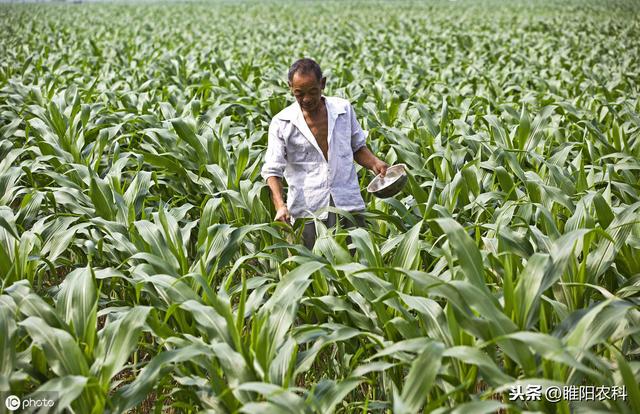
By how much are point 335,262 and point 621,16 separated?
2104 cm

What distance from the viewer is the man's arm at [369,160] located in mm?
3385

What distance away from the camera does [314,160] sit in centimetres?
331

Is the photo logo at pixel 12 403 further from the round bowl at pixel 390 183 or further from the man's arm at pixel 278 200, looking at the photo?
the round bowl at pixel 390 183

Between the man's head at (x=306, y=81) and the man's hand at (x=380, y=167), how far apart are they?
1.68 feet

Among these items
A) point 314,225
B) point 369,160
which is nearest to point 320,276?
point 314,225

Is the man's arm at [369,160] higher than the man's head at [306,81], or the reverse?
the man's head at [306,81]

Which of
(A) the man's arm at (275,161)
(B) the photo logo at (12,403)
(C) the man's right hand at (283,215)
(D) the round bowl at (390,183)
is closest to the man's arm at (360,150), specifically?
(D) the round bowl at (390,183)

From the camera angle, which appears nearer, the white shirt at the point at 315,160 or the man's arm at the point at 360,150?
the white shirt at the point at 315,160

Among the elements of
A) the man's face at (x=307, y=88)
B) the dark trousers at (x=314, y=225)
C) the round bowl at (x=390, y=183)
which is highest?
the man's face at (x=307, y=88)

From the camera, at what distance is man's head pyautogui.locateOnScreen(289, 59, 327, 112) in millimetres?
2975

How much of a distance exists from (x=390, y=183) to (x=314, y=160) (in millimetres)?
468

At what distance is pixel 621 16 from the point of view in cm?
2020

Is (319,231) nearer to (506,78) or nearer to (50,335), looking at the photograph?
(50,335)

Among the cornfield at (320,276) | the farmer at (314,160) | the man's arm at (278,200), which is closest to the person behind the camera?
the cornfield at (320,276)
